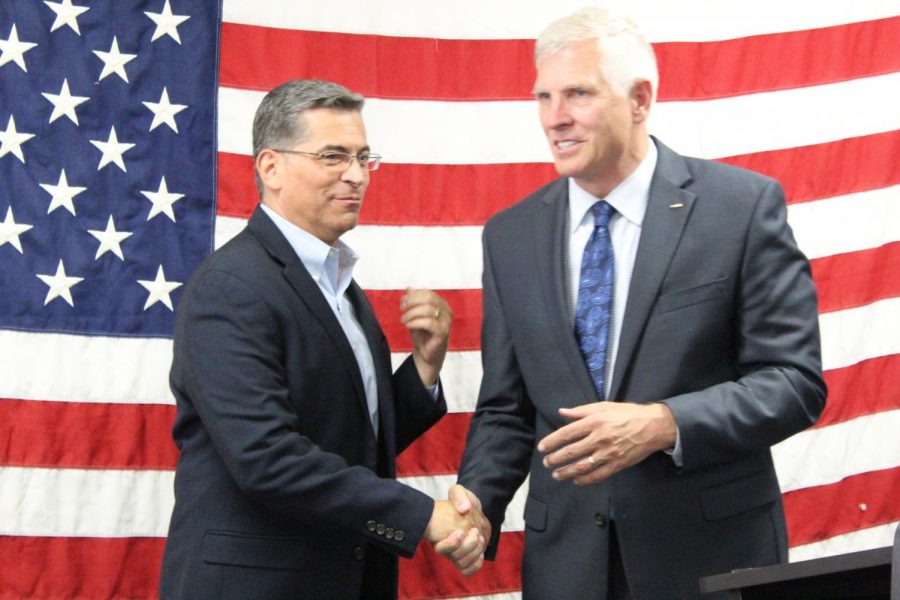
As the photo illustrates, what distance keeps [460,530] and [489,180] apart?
3.87 ft

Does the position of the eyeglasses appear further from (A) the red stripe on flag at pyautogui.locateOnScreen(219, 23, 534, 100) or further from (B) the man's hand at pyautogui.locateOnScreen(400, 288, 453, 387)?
(A) the red stripe on flag at pyautogui.locateOnScreen(219, 23, 534, 100)

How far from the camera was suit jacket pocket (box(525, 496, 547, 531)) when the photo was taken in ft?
7.29

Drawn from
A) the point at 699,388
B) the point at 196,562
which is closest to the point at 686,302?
the point at 699,388

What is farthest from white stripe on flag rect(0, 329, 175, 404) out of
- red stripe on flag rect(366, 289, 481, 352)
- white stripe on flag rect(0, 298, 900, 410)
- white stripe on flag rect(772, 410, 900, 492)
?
white stripe on flag rect(772, 410, 900, 492)

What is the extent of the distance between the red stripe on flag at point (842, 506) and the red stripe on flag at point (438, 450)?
96cm

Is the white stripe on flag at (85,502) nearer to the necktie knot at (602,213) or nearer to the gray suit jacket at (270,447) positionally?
the gray suit jacket at (270,447)

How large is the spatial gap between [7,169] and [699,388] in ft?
5.43

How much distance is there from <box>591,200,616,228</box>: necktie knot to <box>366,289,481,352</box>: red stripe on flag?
95 centimetres

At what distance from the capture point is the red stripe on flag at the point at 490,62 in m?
2.97

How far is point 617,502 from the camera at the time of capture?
210 centimetres

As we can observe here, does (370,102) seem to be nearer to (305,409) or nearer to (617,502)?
(305,409)

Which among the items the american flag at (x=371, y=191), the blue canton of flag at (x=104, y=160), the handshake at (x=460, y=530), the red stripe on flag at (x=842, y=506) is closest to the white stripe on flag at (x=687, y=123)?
the american flag at (x=371, y=191)

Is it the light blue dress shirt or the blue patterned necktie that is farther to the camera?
the light blue dress shirt

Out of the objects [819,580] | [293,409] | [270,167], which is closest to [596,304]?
[293,409]
